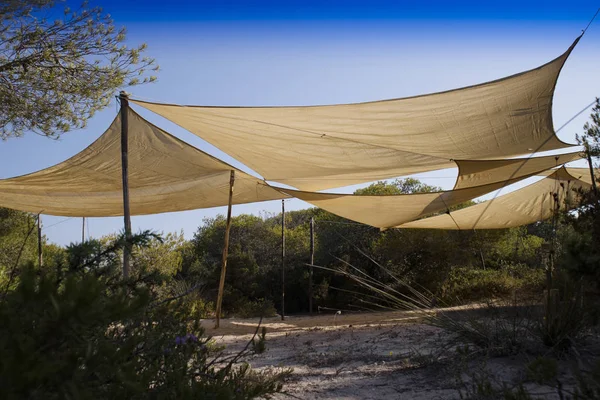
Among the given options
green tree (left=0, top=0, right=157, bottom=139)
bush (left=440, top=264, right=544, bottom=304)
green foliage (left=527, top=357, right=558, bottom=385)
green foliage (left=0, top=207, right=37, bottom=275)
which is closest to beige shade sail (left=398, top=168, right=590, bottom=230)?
bush (left=440, top=264, right=544, bottom=304)

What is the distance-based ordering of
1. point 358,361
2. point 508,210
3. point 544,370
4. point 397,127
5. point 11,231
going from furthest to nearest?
1. point 11,231
2. point 508,210
3. point 397,127
4. point 358,361
5. point 544,370

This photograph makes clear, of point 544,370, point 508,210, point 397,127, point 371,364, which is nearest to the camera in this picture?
point 544,370

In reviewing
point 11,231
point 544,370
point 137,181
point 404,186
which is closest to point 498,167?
point 544,370

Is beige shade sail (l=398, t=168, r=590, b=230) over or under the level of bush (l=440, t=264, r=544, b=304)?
over

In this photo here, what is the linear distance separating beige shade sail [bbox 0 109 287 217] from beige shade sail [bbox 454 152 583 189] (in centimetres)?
256

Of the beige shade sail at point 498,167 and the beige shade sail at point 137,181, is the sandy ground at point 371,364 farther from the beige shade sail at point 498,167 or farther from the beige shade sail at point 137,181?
the beige shade sail at point 137,181

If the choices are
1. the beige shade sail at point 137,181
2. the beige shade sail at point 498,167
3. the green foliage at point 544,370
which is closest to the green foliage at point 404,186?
the beige shade sail at point 137,181

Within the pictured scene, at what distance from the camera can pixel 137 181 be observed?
6.82m

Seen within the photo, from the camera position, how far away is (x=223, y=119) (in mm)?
4949

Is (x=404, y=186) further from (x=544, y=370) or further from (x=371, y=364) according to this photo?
(x=544, y=370)

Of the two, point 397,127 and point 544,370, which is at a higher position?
point 397,127

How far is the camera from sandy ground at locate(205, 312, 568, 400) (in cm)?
293

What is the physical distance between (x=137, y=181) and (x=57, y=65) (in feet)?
5.39

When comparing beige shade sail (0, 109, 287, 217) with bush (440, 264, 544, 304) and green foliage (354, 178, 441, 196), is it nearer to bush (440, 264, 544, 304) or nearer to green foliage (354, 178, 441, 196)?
bush (440, 264, 544, 304)
